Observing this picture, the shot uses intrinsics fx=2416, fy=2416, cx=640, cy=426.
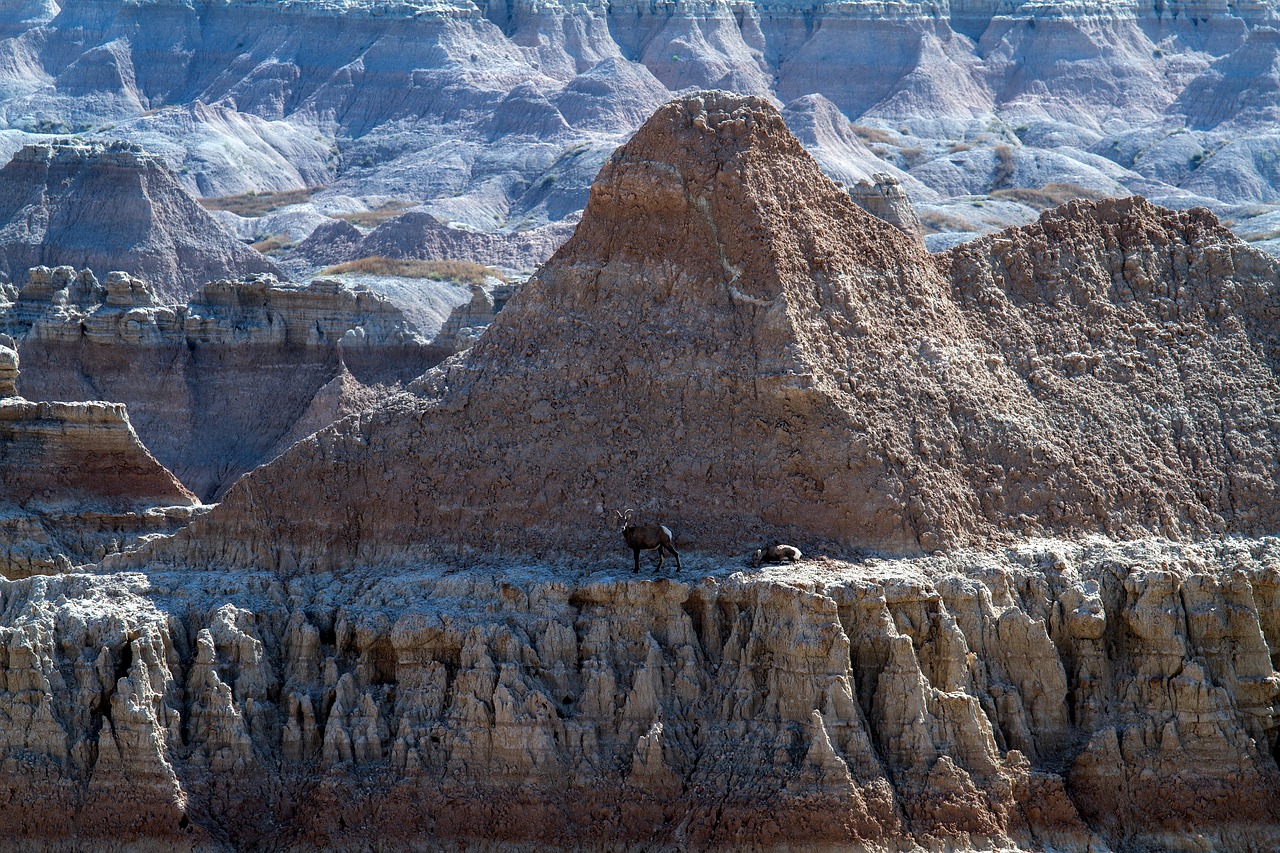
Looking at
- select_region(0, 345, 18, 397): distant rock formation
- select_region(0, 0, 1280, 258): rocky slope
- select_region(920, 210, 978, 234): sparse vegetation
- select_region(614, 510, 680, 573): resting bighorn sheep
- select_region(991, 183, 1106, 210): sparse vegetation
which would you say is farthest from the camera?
select_region(0, 0, 1280, 258): rocky slope

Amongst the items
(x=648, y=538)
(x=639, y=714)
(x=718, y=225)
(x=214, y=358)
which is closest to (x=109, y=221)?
(x=214, y=358)

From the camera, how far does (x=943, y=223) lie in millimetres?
107000

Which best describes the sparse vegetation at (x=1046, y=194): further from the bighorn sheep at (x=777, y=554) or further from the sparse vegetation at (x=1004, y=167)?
the bighorn sheep at (x=777, y=554)

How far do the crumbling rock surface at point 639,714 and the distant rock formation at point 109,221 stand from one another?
54.1 meters

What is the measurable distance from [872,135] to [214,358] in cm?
8804

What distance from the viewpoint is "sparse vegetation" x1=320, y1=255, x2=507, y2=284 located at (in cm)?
9444

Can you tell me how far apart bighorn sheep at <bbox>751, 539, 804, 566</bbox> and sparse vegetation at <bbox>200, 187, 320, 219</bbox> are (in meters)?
102

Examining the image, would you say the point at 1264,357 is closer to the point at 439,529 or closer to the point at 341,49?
the point at 439,529

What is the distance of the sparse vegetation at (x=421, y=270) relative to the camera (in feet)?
310

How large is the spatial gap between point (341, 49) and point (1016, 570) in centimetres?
14149

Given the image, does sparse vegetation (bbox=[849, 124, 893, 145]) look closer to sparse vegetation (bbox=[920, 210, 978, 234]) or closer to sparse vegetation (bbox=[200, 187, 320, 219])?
sparse vegetation (bbox=[920, 210, 978, 234])

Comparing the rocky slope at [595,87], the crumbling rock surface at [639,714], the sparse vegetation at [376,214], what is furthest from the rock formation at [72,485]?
the rocky slope at [595,87]

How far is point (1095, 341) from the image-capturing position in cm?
3125

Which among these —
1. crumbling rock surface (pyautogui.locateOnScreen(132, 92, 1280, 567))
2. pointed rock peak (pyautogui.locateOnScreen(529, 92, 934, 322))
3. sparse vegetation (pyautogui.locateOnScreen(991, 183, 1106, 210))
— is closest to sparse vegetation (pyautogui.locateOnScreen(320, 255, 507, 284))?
sparse vegetation (pyautogui.locateOnScreen(991, 183, 1106, 210))
